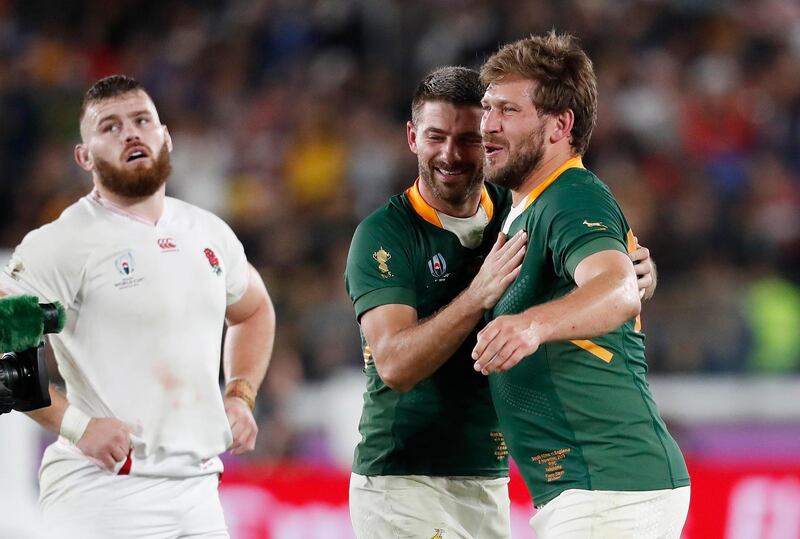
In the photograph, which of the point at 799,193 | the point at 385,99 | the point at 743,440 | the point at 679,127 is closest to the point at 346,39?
the point at 385,99

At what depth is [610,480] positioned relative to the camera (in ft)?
12.7

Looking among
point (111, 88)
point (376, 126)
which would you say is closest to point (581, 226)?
point (111, 88)

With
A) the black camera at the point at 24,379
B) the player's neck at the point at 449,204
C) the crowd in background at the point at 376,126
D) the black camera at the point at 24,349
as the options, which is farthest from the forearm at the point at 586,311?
the crowd in background at the point at 376,126

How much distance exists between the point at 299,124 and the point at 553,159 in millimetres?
8435

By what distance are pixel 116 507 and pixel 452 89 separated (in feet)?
6.50

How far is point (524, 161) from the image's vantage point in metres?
4.17

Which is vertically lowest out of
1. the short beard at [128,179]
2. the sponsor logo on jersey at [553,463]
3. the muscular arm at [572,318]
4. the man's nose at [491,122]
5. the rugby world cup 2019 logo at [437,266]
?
the sponsor logo on jersey at [553,463]

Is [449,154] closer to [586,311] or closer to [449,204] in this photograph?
[449,204]

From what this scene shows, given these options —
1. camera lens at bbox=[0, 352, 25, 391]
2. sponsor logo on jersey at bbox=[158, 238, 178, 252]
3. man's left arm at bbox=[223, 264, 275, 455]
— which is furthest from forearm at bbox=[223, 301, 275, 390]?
camera lens at bbox=[0, 352, 25, 391]

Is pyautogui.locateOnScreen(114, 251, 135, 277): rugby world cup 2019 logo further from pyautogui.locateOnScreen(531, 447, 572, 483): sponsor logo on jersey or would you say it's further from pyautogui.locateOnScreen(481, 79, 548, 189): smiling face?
pyautogui.locateOnScreen(531, 447, 572, 483): sponsor logo on jersey

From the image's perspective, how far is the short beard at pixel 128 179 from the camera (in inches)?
190

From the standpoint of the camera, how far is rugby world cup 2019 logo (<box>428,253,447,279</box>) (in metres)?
4.64

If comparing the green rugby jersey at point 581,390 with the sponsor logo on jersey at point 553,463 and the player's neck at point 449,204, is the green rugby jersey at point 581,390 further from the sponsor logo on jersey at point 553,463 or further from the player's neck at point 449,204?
the player's neck at point 449,204

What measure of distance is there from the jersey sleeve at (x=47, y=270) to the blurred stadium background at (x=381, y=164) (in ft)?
10.4
